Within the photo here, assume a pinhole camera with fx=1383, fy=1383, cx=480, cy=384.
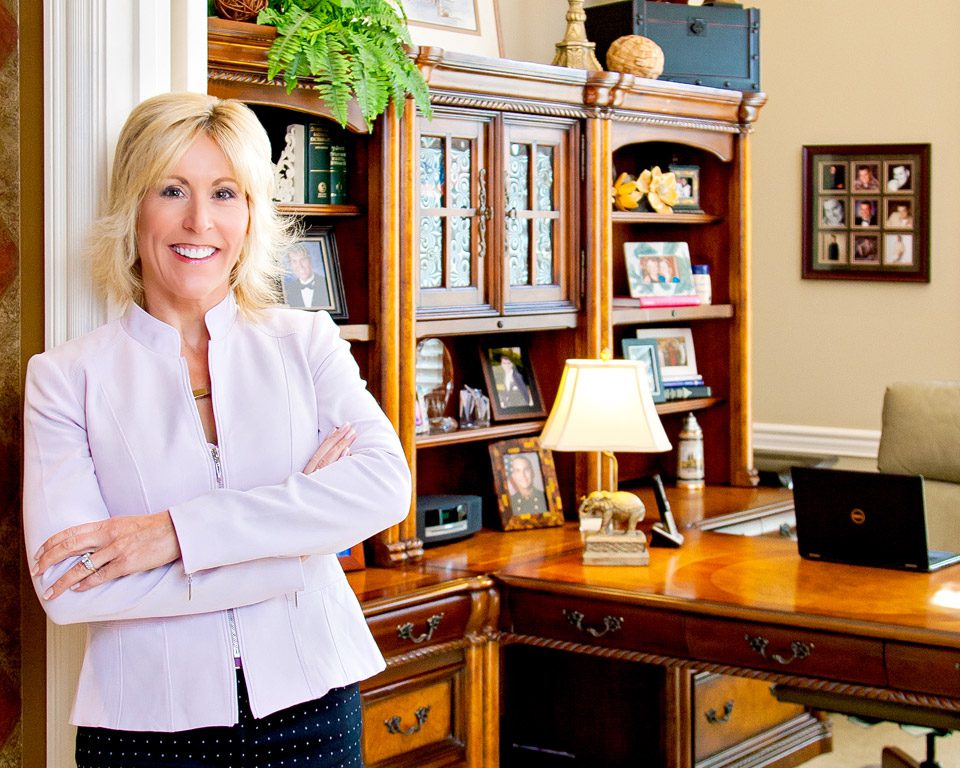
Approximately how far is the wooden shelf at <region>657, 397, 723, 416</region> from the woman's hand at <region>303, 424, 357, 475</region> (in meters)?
2.66

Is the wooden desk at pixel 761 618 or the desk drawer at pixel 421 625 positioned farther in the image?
the desk drawer at pixel 421 625

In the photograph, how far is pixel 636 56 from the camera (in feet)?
14.3

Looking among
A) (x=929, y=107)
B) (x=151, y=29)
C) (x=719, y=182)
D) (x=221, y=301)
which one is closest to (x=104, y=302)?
(x=221, y=301)

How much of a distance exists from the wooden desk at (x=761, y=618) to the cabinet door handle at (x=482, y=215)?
0.90 meters

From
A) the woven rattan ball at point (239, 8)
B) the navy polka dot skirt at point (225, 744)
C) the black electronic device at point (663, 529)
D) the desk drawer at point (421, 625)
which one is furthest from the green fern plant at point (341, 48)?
the navy polka dot skirt at point (225, 744)

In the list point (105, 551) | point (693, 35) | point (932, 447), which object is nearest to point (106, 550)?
point (105, 551)

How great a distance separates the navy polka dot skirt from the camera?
1968 mm

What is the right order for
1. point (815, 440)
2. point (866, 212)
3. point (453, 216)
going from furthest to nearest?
point (815, 440), point (866, 212), point (453, 216)

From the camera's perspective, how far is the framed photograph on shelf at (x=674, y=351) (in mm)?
4891

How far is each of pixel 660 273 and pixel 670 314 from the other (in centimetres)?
17

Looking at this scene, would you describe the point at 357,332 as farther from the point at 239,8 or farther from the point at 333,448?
the point at 333,448

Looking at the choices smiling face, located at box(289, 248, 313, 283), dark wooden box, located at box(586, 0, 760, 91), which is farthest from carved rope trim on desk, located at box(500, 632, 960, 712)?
dark wooden box, located at box(586, 0, 760, 91)

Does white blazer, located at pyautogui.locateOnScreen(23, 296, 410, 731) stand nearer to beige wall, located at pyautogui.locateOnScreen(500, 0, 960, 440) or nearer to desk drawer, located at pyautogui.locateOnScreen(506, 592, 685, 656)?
desk drawer, located at pyautogui.locateOnScreen(506, 592, 685, 656)

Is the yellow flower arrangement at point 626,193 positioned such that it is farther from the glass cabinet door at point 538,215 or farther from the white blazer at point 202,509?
the white blazer at point 202,509
